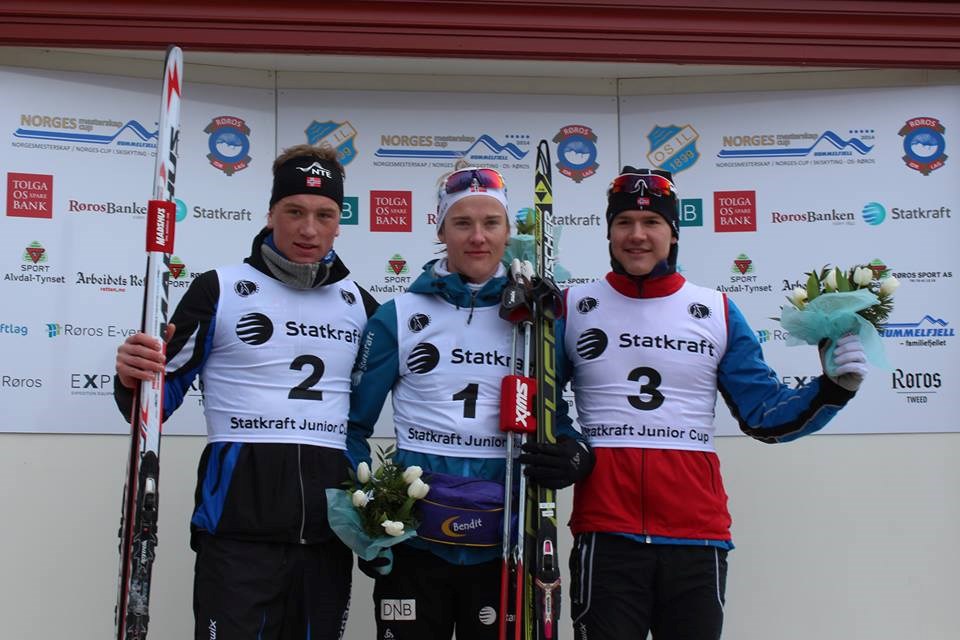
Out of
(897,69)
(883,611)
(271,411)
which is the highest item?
(897,69)

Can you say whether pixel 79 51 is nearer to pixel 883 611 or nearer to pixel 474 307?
pixel 474 307

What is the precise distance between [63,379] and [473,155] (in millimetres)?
2227

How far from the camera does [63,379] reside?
4.71m

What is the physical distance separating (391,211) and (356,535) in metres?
2.24

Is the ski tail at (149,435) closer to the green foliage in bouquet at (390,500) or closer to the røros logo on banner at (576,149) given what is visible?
the green foliage in bouquet at (390,500)

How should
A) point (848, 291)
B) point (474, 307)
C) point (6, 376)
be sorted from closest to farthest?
point (848, 291) < point (474, 307) < point (6, 376)

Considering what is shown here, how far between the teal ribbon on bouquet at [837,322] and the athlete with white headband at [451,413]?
0.81 meters

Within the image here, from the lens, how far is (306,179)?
3.55m

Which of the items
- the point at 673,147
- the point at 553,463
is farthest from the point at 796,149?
the point at 553,463

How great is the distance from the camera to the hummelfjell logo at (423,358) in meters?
3.46

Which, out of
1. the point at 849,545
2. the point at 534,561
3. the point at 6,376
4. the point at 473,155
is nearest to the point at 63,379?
the point at 6,376

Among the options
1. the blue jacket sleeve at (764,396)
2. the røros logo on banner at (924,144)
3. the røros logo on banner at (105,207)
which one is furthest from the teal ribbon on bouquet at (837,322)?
the røros logo on banner at (105,207)

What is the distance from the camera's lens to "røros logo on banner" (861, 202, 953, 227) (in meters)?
5.03

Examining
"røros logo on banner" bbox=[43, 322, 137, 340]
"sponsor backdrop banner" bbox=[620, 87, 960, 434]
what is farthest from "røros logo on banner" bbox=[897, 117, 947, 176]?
"røros logo on banner" bbox=[43, 322, 137, 340]
